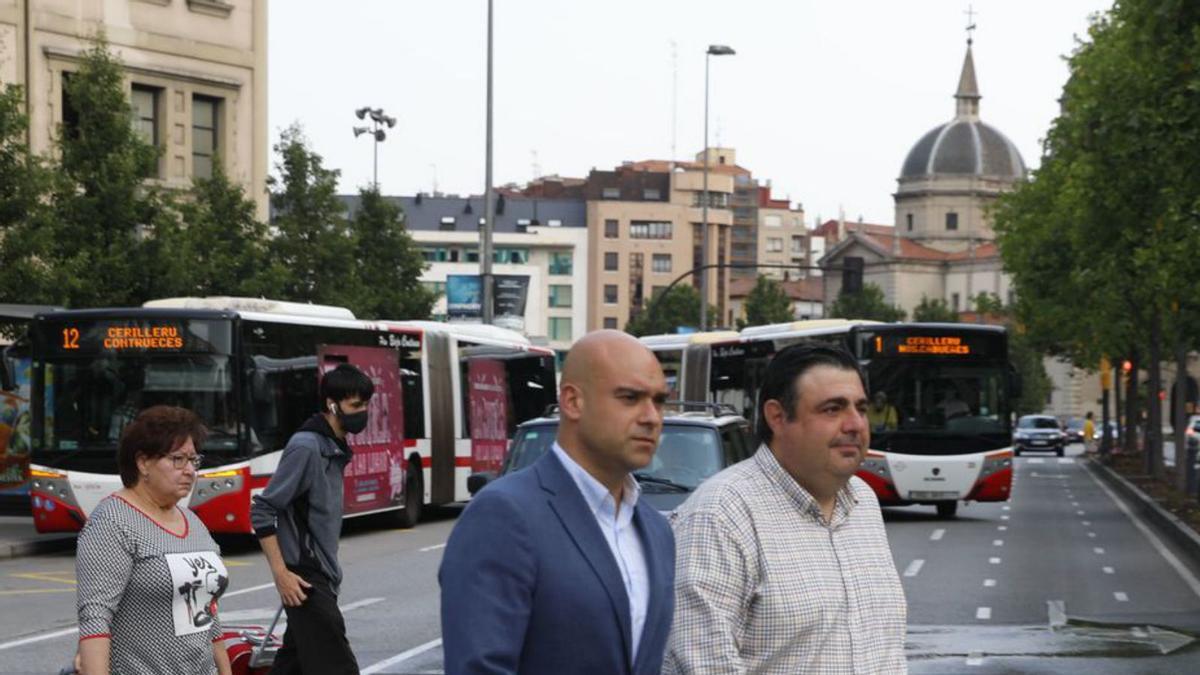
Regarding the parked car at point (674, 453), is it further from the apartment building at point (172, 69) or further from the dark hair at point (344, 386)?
the apartment building at point (172, 69)

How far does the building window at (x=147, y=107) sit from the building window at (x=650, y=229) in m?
123

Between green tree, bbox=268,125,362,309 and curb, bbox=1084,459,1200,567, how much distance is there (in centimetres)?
1756

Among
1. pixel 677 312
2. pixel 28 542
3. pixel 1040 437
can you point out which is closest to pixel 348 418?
pixel 28 542

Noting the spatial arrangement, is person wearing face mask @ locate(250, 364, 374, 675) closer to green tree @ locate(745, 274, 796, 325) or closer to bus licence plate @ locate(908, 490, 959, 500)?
bus licence plate @ locate(908, 490, 959, 500)

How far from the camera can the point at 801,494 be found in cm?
491

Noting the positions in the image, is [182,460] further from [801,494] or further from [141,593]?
[801,494]

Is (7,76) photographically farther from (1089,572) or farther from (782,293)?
(782,293)

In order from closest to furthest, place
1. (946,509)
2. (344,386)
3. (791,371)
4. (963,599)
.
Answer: (791,371)
(344,386)
(963,599)
(946,509)

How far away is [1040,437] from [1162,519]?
55968 mm

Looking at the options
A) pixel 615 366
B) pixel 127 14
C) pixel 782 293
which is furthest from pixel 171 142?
pixel 782 293

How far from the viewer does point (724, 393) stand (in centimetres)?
3825

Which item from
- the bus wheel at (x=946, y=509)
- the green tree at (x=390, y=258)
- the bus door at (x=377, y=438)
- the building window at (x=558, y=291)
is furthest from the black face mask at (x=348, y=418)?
the building window at (x=558, y=291)

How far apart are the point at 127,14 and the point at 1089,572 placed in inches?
1195

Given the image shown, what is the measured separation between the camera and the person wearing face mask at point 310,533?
28.2ft
